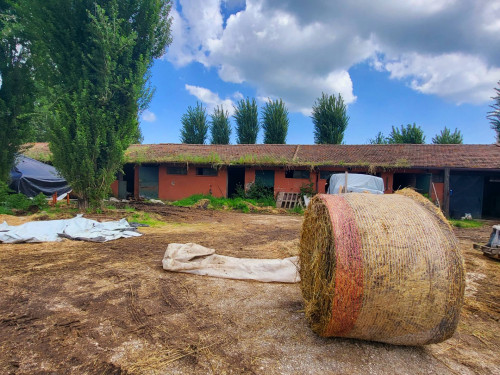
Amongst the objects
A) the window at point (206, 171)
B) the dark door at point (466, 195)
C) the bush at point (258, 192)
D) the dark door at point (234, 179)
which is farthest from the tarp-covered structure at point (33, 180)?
the dark door at point (466, 195)

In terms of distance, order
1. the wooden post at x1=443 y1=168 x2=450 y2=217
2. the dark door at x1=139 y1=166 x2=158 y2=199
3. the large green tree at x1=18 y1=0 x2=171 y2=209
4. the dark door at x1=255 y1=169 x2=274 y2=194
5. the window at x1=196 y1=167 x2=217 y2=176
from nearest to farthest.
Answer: the large green tree at x1=18 y1=0 x2=171 y2=209
the wooden post at x1=443 y1=168 x2=450 y2=217
the dark door at x1=255 y1=169 x2=274 y2=194
the window at x1=196 y1=167 x2=217 y2=176
the dark door at x1=139 y1=166 x2=158 y2=199

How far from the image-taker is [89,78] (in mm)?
10188

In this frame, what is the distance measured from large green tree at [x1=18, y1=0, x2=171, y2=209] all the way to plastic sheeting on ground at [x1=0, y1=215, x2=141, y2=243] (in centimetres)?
358

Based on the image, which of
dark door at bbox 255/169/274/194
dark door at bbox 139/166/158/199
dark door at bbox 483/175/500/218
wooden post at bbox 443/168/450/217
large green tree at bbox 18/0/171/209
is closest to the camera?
large green tree at bbox 18/0/171/209

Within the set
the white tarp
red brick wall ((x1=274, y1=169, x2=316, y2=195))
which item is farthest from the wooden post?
the white tarp

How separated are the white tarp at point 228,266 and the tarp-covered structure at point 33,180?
11924 millimetres

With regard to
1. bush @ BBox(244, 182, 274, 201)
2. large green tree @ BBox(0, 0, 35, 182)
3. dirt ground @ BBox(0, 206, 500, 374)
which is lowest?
dirt ground @ BBox(0, 206, 500, 374)

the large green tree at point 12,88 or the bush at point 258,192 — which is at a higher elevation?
the large green tree at point 12,88

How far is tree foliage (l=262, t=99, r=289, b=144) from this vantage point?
30875mm

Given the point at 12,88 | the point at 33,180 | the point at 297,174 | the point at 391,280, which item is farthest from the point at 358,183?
the point at 33,180

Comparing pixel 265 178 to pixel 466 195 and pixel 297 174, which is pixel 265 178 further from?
pixel 466 195

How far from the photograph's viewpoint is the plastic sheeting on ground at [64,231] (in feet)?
19.9

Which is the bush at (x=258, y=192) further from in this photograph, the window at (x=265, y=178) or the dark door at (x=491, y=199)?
the dark door at (x=491, y=199)

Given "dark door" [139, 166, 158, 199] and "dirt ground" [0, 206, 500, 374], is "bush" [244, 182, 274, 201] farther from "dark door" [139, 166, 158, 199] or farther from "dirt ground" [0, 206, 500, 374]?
"dirt ground" [0, 206, 500, 374]
